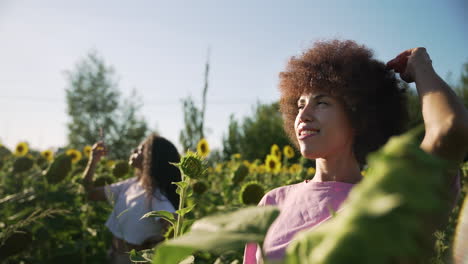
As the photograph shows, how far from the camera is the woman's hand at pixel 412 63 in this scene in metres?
0.78

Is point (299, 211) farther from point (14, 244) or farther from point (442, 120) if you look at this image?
point (14, 244)

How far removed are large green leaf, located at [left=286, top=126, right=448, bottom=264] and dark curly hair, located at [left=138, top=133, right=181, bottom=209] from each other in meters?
2.40

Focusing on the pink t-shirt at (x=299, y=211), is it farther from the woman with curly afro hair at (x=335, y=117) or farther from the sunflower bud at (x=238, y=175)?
the sunflower bud at (x=238, y=175)

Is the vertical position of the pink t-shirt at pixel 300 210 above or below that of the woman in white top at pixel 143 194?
above

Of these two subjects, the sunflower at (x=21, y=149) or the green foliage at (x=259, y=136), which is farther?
the green foliage at (x=259, y=136)

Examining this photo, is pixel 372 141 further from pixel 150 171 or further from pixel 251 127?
pixel 251 127

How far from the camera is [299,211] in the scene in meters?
0.88

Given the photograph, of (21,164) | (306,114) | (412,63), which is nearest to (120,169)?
(21,164)

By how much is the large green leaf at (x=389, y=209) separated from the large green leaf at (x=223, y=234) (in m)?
0.05

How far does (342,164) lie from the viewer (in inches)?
40.8

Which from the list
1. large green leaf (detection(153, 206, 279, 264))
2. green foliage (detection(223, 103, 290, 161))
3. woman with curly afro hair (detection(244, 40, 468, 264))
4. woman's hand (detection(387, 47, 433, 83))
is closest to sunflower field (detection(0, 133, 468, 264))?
large green leaf (detection(153, 206, 279, 264))

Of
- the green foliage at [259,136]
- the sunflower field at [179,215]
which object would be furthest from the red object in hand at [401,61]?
the green foliage at [259,136]

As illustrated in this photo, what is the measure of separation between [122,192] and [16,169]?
43.6 inches

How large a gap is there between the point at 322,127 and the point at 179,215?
514mm
